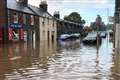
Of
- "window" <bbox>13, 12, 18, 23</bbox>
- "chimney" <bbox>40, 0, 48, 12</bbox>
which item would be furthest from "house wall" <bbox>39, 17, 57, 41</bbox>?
"window" <bbox>13, 12, 18, 23</bbox>

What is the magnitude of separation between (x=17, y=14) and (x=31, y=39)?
26.5 feet

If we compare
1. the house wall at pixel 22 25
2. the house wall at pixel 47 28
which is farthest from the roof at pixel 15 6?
the house wall at pixel 47 28

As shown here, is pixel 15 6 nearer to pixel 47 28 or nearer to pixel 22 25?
pixel 22 25

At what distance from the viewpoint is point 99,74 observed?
58.1 ft

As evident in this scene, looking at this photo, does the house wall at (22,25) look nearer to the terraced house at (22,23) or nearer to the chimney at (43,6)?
the terraced house at (22,23)

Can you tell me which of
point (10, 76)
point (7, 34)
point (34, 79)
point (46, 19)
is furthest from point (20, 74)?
point (46, 19)

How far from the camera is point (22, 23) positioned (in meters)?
69.5

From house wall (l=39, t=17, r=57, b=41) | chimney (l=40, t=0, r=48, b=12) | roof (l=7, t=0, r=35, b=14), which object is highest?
chimney (l=40, t=0, r=48, b=12)

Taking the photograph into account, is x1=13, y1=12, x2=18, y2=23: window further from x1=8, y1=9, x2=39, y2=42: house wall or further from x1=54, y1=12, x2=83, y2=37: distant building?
x1=54, y1=12, x2=83, y2=37: distant building

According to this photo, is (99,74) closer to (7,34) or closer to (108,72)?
(108,72)

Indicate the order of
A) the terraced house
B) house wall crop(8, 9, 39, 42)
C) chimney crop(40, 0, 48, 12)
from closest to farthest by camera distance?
the terraced house, house wall crop(8, 9, 39, 42), chimney crop(40, 0, 48, 12)

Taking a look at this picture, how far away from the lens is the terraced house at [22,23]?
2420 inches

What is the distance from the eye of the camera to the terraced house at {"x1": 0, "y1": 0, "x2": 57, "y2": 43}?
6147 centimetres

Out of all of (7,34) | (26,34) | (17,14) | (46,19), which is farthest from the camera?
(46,19)
